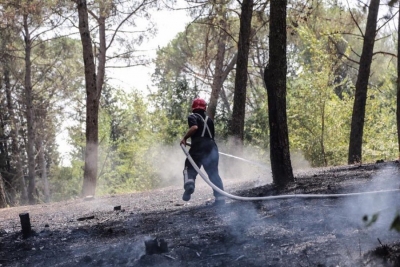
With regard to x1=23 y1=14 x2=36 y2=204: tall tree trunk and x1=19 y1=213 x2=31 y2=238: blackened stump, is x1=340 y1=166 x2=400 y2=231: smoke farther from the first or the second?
x1=23 y1=14 x2=36 y2=204: tall tree trunk

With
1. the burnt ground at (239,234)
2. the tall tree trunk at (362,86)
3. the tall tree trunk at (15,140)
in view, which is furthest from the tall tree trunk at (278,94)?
the tall tree trunk at (15,140)

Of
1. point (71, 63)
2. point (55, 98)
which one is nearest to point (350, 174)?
point (71, 63)

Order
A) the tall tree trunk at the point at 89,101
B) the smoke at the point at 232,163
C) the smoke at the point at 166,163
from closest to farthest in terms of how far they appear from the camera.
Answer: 1. the smoke at the point at 232,163
2. the tall tree trunk at the point at 89,101
3. the smoke at the point at 166,163

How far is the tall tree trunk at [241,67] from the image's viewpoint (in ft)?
45.5

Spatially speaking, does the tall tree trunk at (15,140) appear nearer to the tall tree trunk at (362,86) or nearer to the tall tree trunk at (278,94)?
the tall tree trunk at (362,86)

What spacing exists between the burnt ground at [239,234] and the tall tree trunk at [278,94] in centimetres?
36

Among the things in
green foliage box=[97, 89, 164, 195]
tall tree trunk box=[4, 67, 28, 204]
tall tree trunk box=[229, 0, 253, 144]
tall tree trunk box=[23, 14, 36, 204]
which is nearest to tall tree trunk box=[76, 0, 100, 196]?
tall tree trunk box=[229, 0, 253, 144]

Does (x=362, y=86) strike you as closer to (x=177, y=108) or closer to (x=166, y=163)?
(x=177, y=108)

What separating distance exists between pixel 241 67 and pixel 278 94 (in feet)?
20.1

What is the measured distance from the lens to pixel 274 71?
26.6ft

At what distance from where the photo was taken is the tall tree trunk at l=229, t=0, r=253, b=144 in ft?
45.5

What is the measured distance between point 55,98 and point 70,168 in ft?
67.8

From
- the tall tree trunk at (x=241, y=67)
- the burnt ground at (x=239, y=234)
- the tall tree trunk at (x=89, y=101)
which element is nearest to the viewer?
the burnt ground at (x=239, y=234)

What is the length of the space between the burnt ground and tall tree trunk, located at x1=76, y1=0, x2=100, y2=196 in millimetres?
6955
